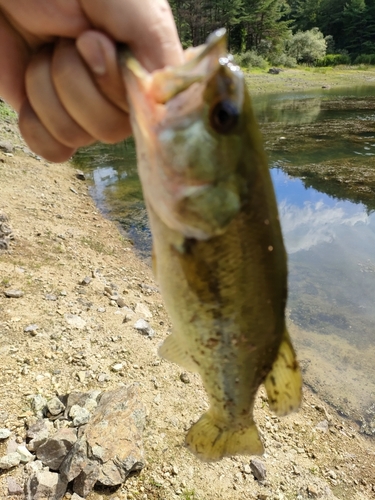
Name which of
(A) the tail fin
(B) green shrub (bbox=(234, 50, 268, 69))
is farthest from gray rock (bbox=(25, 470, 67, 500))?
(B) green shrub (bbox=(234, 50, 268, 69))

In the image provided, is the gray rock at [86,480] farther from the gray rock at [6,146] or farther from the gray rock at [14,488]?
the gray rock at [6,146]

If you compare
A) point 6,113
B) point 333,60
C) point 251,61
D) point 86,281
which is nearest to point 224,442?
point 86,281

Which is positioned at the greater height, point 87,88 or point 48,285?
point 87,88

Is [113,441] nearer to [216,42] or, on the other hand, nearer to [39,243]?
[216,42]

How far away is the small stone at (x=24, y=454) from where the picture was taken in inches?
142

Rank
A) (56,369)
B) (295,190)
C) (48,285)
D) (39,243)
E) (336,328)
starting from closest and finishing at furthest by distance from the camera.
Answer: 1. (56,369)
2. (48,285)
3. (336,328)
4. (39,243)
5. (295,190)

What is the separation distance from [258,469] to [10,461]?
246 cm

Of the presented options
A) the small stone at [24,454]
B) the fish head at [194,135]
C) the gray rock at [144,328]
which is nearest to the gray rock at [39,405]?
the small stone at [24,454]

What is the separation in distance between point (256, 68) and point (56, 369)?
52413 millimetres

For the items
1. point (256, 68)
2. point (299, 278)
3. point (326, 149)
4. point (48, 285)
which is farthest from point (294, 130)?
point (256, 68)

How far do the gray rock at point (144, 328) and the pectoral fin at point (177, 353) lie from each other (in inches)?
157

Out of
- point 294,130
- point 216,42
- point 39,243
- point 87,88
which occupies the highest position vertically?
point 216,42

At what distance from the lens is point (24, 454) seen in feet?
12.0

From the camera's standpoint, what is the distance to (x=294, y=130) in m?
21.9
